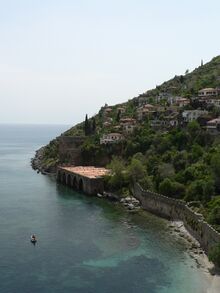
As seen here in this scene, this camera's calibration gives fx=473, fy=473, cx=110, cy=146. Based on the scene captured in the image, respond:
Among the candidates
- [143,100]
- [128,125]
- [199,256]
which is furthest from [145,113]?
[199,256]

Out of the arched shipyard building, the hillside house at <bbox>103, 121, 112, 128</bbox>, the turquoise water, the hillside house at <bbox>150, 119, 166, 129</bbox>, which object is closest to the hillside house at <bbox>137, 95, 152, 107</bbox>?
the hillside house at <bbox>103, 121, 112, 128</bbox>

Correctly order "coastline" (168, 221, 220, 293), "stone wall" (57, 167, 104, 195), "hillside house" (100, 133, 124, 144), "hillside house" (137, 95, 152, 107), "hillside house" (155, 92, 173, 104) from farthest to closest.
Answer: "hillside house" (137, 95, 152, 107) < "hillside house" (155, 92, 173, 104) < "hillside house" (100, 133, 124, 144) < "stone wall" (57, 167, 104, 195) < "coastline" (168, 221, 220, 293)

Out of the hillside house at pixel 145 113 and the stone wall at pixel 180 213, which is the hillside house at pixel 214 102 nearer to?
the hillside house at pixel 145 113

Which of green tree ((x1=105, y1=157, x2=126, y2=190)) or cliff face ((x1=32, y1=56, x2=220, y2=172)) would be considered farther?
cliff face ((x1=32, y1=56, x2=220, y2=172))

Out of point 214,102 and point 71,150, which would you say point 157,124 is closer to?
point 214,102

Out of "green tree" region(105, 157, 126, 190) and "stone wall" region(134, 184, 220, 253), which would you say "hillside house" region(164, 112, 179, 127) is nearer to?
"green tree" region(105, 157, 126, 190)

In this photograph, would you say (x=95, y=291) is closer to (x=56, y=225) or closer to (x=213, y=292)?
(x=213, y=292)

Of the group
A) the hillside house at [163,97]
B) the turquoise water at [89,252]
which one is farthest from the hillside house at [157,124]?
the turquoise water at [89,252]
